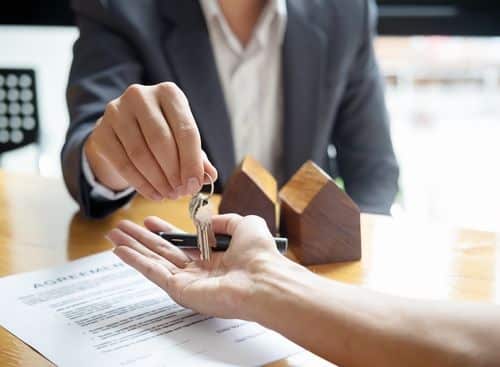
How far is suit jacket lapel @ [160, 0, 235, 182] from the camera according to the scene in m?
1.29

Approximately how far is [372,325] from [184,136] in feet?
1.05

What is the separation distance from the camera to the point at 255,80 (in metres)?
1.41

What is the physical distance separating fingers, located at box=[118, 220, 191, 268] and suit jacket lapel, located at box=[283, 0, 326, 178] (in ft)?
1.85

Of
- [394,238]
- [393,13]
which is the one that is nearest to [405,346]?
[394,238]

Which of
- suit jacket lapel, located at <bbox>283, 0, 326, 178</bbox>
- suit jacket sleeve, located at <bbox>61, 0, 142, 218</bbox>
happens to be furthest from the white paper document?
suit jacket lapel, located at <bbox>283, 0, 326, 178</bbox>

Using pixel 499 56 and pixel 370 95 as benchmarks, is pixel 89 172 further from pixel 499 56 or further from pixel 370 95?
pixel 499 56

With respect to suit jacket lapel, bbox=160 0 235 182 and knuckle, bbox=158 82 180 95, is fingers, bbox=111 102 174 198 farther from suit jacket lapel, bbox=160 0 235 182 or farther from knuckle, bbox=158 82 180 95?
suit jacket lapel, bbox=160 0 235 182

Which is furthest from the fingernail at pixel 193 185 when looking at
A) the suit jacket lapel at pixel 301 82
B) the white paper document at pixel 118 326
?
the suit jacket lapel at pixel 301 82

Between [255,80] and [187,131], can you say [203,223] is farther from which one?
[255,80]

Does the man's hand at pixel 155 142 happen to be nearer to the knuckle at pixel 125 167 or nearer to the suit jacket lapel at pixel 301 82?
the knuckle at pixel 125 167

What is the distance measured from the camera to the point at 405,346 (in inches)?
23.9

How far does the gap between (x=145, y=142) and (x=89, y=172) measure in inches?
9.8

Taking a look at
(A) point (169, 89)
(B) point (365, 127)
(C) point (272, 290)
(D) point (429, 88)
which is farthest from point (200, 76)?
(D) point (429, 88)

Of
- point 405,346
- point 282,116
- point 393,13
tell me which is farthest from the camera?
point 393,13
